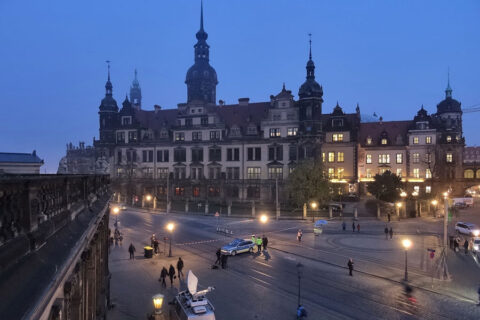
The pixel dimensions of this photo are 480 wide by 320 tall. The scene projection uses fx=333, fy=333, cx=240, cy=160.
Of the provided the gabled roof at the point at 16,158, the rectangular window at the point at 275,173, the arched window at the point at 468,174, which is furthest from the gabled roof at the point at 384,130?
the gabled roof at the point at 16,158

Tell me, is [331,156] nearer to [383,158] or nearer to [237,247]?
[383,158]

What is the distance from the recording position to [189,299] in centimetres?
1498

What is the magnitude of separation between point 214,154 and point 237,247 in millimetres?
35564

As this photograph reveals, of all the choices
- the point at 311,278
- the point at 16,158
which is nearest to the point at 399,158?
the point at 311,278

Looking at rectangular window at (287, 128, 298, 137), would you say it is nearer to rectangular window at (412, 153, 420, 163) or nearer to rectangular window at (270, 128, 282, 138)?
rectangular window at (270, 128, 282, 138)

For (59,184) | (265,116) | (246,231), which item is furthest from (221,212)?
(59,184)

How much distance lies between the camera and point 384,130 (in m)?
68.8

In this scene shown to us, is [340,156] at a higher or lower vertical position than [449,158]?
higher

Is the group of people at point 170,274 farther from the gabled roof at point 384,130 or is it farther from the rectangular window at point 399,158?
the rectangular window at point 399,158

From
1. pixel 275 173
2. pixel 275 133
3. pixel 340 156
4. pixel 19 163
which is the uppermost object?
pixel 275 133

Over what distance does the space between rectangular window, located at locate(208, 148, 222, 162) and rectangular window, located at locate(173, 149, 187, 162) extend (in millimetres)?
5271

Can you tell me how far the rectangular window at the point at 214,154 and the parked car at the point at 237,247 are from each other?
112ft

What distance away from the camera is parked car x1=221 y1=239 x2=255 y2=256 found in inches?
1073

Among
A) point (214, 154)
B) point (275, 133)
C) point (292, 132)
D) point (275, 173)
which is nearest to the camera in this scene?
point (292, 132)
